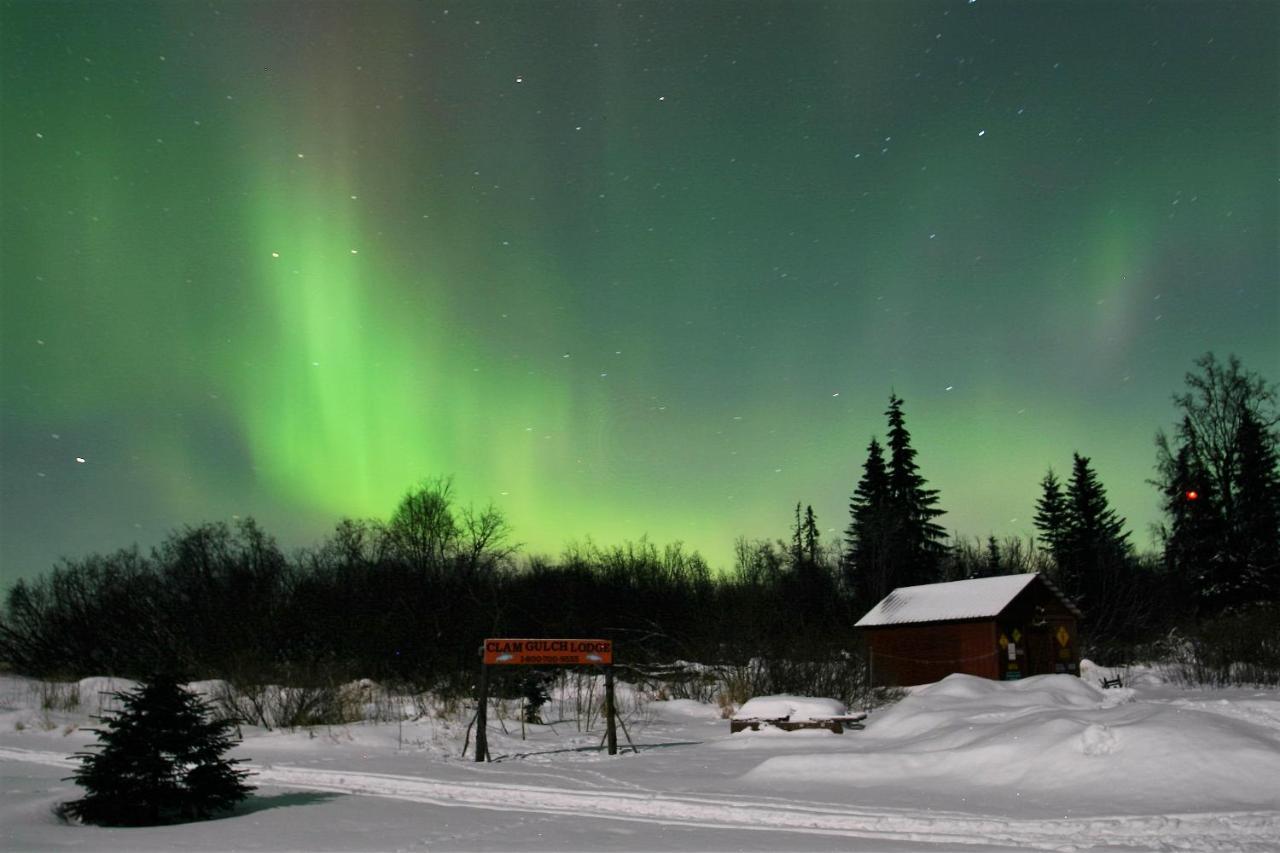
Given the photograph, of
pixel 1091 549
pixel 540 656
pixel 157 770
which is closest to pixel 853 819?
pixel 157 770

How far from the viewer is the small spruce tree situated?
10.3 metres

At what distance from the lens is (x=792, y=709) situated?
1997 centimetres

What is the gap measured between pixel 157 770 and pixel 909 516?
56989 millimetres

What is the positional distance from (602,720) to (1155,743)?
15349 mm

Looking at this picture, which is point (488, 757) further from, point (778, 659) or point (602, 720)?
point (778, 659)

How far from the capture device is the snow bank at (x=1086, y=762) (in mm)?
10812

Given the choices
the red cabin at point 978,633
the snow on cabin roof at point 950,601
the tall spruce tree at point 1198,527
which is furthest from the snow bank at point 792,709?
the tall spruce tree at point 1198,527

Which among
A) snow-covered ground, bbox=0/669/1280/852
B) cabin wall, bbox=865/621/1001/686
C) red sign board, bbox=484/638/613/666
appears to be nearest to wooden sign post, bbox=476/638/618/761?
red sign board, bbox=484/638/613/666

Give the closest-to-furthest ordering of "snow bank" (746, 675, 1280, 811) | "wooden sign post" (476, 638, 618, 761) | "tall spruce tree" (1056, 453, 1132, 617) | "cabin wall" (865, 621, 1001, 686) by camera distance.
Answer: "snow bank" (746, 675, 1280, 811), "wooden sign post" (476, 638, 618, 761), "cabin wall" (865, 621, 1001, 686), "tall spruce tree" (1056, 453, 1132, 617)

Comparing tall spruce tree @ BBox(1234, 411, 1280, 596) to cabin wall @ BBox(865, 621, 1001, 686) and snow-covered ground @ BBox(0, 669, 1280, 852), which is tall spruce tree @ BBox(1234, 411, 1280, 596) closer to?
cabin wall @ BBox(865, 621, 1001, 686)

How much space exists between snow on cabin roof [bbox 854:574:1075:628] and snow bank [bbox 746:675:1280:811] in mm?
20300

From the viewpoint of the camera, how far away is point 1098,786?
1134 cm

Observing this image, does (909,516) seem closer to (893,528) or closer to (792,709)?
(893,528)

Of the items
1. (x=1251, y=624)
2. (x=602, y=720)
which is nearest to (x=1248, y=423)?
(x=1251, y=624)
